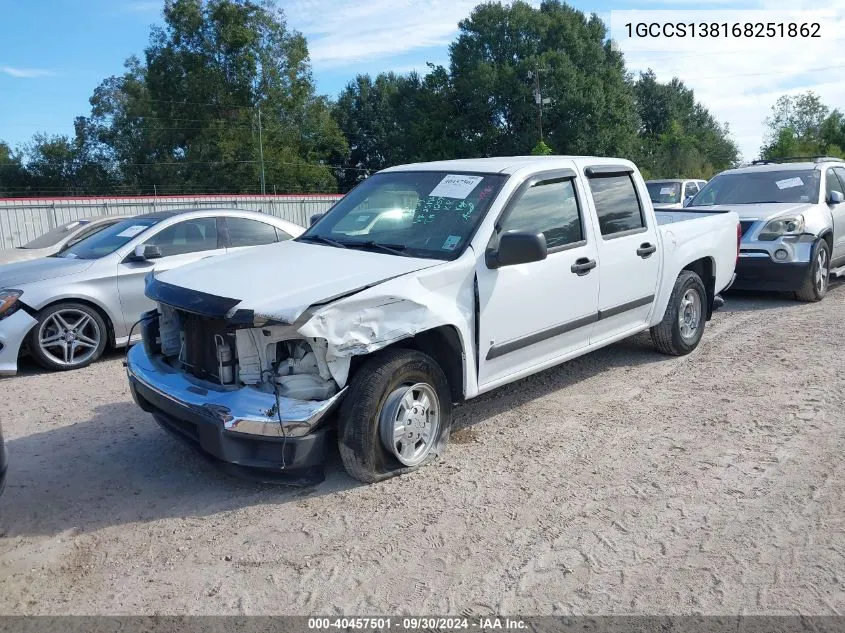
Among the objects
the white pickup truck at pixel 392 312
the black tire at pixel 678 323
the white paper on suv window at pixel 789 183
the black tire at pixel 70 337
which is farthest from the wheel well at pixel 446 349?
the white paper on suv window at pixel 789 183

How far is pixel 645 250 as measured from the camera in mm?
5961

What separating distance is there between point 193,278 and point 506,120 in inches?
2247

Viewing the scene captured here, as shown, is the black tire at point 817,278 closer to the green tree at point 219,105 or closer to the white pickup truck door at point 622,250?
the white pickup truck door at point 622,250

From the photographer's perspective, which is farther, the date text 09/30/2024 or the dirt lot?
the dirt lot

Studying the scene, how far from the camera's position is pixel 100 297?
287 inches

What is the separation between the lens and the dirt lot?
3.16 meters

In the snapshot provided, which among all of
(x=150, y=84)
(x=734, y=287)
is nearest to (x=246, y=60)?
(x=150, y=84)

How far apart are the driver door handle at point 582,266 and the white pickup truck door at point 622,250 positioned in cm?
15

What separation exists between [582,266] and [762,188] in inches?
268

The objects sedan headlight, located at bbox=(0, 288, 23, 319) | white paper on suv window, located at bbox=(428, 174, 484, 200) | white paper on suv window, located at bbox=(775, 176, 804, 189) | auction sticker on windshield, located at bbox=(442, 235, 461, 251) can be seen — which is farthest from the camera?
white paper on suv window, located at bbox=(775, 176, 804, 189)

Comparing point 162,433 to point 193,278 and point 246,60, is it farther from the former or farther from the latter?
point 246,60

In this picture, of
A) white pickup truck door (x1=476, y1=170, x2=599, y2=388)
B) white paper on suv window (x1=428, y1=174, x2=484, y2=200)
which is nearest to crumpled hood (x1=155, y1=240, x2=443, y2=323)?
white pickup truck door (x1=476, y1=170, x2=599, y2=388)

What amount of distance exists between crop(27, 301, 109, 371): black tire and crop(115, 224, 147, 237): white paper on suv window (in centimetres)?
102

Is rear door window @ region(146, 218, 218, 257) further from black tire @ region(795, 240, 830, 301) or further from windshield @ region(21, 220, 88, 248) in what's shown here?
black tire @ region(795, 240, 830, 301)
